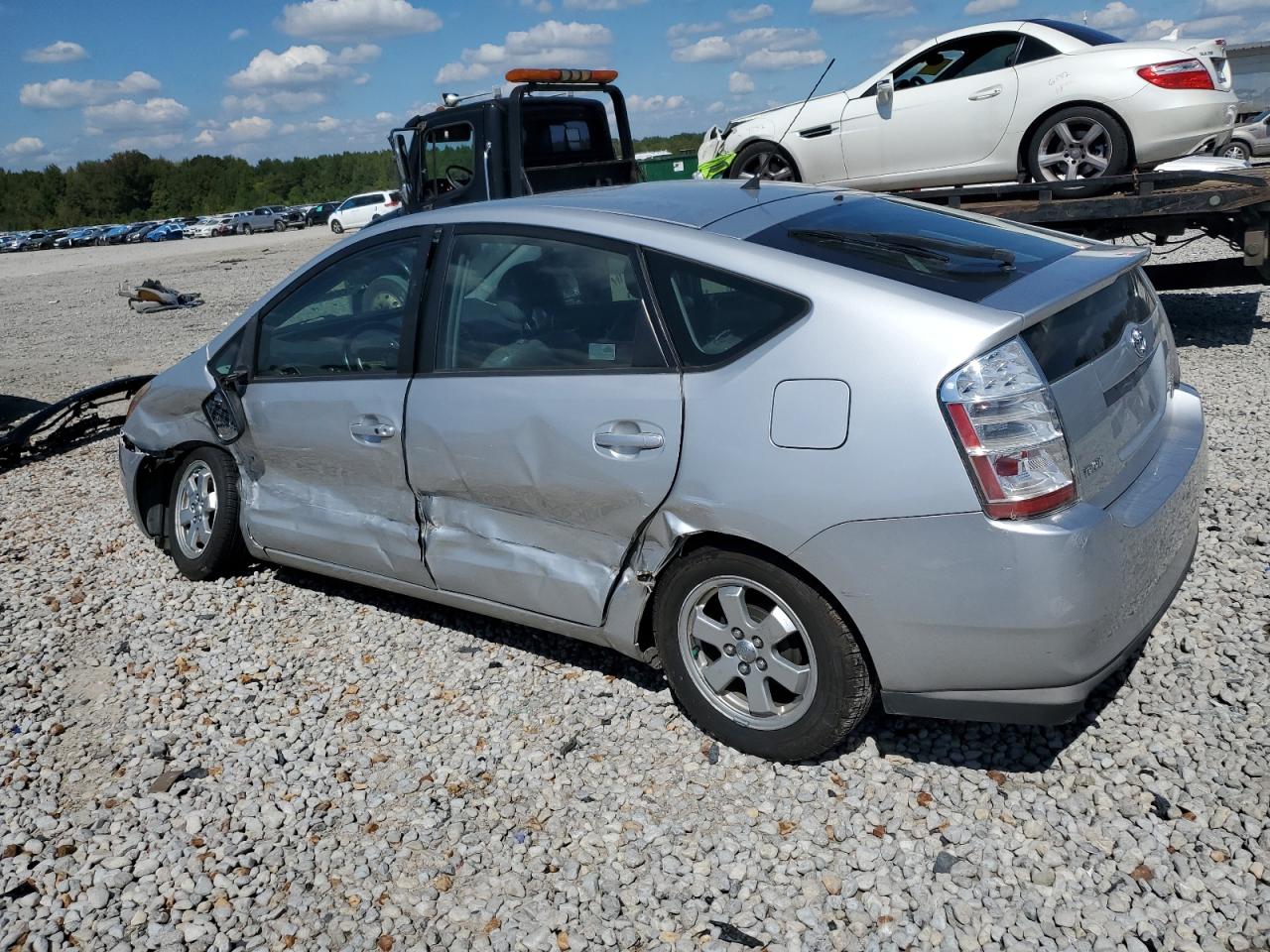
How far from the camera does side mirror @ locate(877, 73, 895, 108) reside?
29.4 ft

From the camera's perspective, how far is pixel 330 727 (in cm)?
377

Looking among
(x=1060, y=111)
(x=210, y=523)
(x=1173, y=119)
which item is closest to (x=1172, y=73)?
(x=1173, y=119)

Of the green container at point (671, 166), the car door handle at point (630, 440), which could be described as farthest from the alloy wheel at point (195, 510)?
the green container at point (671, 166)

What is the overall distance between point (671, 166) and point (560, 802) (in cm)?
2396

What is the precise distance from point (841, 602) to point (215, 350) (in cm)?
324

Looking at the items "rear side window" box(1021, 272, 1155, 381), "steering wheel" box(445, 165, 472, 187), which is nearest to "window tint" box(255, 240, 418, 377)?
"rear side window" box(1021, 272, 1155, 381)

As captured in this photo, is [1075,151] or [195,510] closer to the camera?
[195,510]

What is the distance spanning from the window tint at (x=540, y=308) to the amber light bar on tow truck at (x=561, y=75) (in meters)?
6.72

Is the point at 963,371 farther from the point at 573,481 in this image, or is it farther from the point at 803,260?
the point at 573,481

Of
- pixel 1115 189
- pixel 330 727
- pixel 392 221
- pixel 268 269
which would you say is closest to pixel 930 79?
pixel 1115 189

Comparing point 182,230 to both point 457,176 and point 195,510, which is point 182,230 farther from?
point 195,510

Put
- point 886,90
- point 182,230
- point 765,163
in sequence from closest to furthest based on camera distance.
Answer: point 886,90 < point 765,163 < point 182,230

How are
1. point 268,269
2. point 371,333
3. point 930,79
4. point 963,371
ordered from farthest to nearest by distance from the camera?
point 268,269 < point 930,79 < point 371,333 < point 963,371

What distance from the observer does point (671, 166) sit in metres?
25.6
